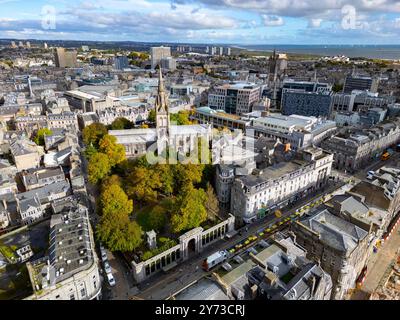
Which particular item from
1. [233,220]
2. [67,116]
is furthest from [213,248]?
[67,116]

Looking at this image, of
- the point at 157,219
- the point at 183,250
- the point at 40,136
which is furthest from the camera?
the point at 40,136

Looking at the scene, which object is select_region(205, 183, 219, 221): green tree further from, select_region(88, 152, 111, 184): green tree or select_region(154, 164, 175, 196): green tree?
select_region(88, 152, 111, 184): green tree

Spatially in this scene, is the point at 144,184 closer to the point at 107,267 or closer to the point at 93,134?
the point at 107,267

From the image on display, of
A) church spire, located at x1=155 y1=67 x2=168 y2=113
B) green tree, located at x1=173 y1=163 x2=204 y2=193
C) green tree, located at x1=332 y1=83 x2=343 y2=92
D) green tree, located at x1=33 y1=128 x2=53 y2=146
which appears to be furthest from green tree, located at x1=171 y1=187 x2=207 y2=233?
green tree, located at x1=332 y1=83 x2=343 y2=92

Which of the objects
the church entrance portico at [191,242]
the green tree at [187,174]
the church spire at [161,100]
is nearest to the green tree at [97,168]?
the green tree at [187,174]

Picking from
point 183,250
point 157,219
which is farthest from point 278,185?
point 157,219
